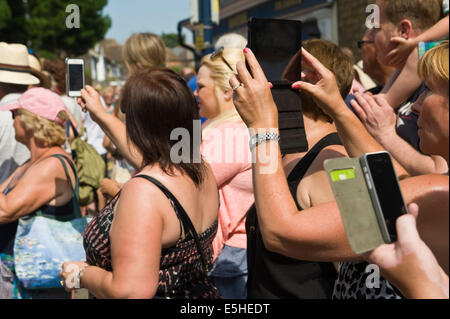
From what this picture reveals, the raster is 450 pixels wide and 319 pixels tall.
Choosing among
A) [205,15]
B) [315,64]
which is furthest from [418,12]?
[205,15]

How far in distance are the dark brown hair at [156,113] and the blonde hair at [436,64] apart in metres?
1.04

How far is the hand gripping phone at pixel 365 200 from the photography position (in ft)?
3.13

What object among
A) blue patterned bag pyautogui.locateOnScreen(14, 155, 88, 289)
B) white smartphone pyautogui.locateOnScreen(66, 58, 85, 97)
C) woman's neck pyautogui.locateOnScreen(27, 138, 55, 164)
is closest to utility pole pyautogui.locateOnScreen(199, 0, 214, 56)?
woman's neck pyautogui.locateOnScreen(27, 138, 55, 164)

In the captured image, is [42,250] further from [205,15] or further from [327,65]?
[205,15]

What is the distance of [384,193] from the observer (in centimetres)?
98

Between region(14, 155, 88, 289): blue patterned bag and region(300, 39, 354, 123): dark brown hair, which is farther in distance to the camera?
region(14, 155, 88, 289): blue patterned bag

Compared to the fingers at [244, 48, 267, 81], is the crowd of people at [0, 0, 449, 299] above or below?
below

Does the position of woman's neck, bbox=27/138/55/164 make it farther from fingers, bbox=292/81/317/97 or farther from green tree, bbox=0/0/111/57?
green tree, bbox=0/0/111/57

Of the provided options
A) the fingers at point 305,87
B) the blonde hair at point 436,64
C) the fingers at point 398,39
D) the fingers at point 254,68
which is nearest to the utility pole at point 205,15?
the fingers at point 398,39

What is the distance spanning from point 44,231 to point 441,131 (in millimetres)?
2336

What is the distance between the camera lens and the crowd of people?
3.79 feet

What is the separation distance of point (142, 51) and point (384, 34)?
2.07m

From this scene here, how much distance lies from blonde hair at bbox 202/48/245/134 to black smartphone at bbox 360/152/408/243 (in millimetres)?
1821
